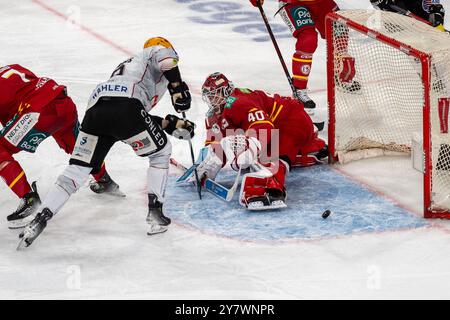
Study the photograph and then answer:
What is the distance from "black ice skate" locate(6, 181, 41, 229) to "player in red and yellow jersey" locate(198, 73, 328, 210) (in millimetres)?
900

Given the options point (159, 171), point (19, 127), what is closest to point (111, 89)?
point (159, 171)

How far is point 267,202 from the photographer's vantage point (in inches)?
195

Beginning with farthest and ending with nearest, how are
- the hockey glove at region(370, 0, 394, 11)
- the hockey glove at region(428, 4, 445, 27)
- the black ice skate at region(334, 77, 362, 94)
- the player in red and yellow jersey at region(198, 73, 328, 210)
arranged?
the hockey glove at region(370, 0, 394, 11), the hockey glove at region(428, 4, 445, 27), the black ice skate at region(334, 77, 362, 94), the player in red and yellow jersey at region(198, 73, 328, 210)

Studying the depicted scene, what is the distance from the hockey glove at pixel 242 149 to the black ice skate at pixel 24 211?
3.18 feet

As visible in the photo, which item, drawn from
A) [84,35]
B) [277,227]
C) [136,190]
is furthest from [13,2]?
[277,227]

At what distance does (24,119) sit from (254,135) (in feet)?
3.68

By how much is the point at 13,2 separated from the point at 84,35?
1.56 metres

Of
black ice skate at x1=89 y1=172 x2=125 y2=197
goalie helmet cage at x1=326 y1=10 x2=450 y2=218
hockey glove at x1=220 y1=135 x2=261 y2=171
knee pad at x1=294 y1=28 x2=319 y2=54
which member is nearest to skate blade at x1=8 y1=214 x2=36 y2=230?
black ice skate at x1=89 y1=172 x2=125 y2=197

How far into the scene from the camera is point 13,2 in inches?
387

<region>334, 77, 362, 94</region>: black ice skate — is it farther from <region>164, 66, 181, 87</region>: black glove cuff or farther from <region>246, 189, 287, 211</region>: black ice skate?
<region>164, 66, 181, 87</region>: black glove cuff

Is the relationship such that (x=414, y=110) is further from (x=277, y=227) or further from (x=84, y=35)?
(x=84, y=35)

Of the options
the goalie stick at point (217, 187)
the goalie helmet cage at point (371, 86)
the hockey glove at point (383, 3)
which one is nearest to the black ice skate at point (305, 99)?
the goalie helmet cage at point (371, 86)

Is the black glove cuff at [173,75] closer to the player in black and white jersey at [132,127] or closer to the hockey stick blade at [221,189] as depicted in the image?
the player in black and white jersey at [132,127]

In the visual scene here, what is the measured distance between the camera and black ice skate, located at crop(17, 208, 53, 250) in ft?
14.9
